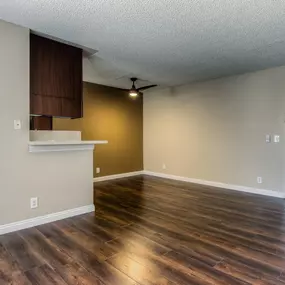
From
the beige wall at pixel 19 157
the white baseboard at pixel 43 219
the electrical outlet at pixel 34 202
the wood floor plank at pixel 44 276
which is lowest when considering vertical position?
the wood floor plank at pixel 44 276

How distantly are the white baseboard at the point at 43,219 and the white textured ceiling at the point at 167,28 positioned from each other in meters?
2.36

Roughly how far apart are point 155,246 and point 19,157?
1913mm

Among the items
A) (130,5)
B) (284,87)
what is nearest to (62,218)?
(130,5)

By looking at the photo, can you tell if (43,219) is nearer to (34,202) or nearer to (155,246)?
(34,202)

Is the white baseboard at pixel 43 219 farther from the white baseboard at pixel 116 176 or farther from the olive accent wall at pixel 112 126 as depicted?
the olive accent wall at pixel 112 126

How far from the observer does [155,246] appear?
2.46m

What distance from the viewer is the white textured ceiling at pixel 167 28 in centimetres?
234

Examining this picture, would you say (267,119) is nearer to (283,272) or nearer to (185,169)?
(185,169)

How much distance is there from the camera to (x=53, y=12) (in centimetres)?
246

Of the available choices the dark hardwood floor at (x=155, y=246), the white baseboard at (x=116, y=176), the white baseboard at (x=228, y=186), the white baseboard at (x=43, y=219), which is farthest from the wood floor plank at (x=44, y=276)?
the white baseboard at (x=228, y=186)

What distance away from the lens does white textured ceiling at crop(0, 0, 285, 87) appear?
2338 millimetres

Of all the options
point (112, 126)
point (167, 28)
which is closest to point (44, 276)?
point (167, 28)

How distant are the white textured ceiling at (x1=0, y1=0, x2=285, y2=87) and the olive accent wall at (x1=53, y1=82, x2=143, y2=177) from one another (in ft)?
5.57

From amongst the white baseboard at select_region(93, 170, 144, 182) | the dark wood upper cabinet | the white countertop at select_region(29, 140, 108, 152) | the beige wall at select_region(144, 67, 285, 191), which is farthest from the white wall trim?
the beige wall at select_region(144, 67, 285, 191)
